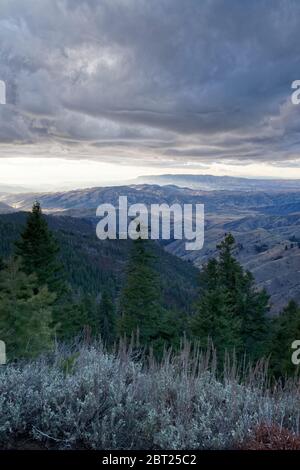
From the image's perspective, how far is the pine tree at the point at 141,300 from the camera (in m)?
30.9

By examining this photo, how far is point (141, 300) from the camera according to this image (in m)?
31.2

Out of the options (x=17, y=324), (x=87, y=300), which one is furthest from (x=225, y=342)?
(x=87, y=300)

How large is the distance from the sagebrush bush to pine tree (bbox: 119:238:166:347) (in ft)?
82.6

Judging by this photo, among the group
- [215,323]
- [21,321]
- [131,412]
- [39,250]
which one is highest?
[131,412]

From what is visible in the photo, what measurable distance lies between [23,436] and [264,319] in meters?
31.3

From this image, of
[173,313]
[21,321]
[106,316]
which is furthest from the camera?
[106,316]

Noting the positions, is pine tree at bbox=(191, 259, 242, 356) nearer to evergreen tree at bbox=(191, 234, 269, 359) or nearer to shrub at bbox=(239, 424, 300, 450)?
evergreen tree at bbox=(191, 234, 269, 359)

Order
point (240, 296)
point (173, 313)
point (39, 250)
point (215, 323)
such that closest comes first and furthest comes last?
point (215, 323), point (39, 250), point (240, 296), point (173, 313)

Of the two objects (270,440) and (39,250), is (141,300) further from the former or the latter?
(270,440)

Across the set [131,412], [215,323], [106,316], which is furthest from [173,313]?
[131,412]

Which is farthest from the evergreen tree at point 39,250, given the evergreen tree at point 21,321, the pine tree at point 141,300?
the evergreen tree at point 21,321

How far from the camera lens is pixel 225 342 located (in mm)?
25719

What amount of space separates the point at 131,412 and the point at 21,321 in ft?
18.2

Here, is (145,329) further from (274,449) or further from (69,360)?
(274,449)
